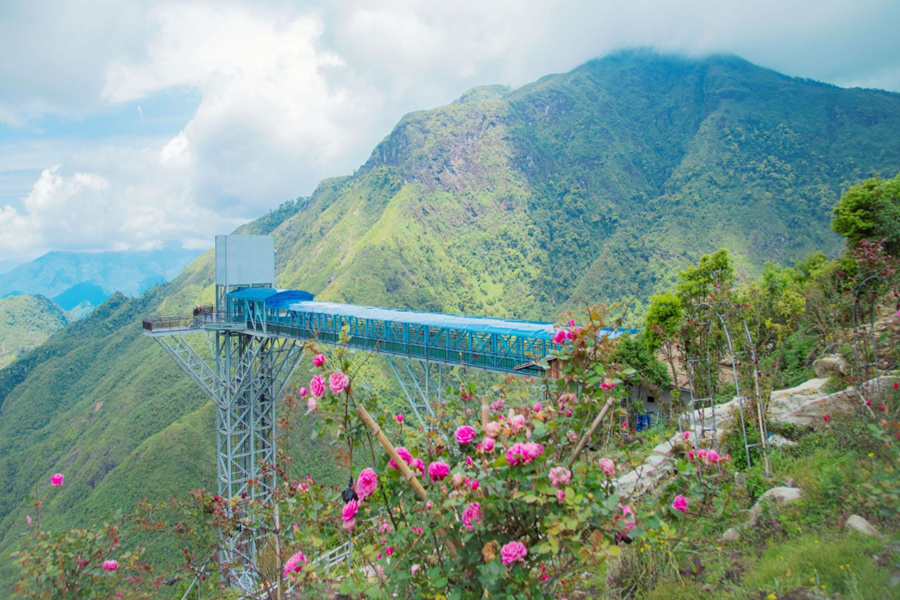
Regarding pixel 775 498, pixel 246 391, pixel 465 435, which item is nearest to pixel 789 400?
pixel 775 498

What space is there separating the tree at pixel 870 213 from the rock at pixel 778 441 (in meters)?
8.99

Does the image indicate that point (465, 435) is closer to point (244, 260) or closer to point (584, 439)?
point (584, 439)

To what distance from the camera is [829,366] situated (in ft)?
21.9

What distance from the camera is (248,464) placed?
53.6 ft

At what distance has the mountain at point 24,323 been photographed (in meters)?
86.8

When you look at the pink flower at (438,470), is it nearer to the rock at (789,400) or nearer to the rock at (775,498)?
the rock at (775,498)

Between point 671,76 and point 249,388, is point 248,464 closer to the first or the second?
point 249,388

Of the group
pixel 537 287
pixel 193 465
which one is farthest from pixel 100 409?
pixel 537 287

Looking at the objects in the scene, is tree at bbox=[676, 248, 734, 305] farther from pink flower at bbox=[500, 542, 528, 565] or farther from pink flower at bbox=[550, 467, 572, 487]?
pink flower at bbox=[500, 542, 528, 565]

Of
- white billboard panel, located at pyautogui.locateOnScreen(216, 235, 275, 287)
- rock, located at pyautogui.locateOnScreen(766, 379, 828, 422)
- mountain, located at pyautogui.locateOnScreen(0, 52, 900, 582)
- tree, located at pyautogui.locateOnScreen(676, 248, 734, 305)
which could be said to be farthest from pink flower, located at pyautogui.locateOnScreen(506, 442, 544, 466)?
mountain, located at pyautogui.locateOnScreen(0, 52, 900, 582)

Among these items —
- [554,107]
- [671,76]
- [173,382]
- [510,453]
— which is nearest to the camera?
[510,453]

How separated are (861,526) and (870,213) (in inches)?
498

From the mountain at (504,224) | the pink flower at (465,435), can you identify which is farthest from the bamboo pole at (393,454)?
the mountain at (504,224)

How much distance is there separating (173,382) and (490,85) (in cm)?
12582
